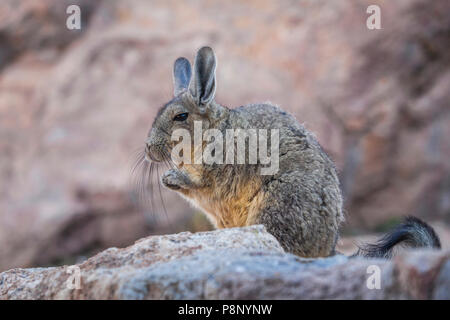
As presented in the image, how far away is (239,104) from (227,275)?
837 centimetres

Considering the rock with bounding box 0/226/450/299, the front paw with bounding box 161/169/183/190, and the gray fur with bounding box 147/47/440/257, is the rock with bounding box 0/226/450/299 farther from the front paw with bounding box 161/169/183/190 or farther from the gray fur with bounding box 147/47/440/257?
the front paw with bounding box 161/169/183/190

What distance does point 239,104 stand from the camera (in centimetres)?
1183

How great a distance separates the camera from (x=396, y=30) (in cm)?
1207

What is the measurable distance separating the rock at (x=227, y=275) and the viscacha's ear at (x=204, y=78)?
6.52 ft

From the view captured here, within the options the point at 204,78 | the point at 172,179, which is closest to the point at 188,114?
the point at 204,78

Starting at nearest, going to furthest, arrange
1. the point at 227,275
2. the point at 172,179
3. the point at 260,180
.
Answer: the point at 227,275 < the point at 260,180 < the point at 172,179

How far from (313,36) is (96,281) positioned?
30.6 ft

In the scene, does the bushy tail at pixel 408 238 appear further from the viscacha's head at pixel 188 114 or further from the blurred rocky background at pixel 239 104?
the blurred rocky background at pixel 239 104

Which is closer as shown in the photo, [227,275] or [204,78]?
[227,275]

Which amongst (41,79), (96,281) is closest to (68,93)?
(41,79)

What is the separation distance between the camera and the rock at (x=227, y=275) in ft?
11.1

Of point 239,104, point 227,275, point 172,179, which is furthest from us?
point 239,104

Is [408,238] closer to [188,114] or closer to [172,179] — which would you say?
[172,179]

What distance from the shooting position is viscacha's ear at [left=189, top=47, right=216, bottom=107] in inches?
236
